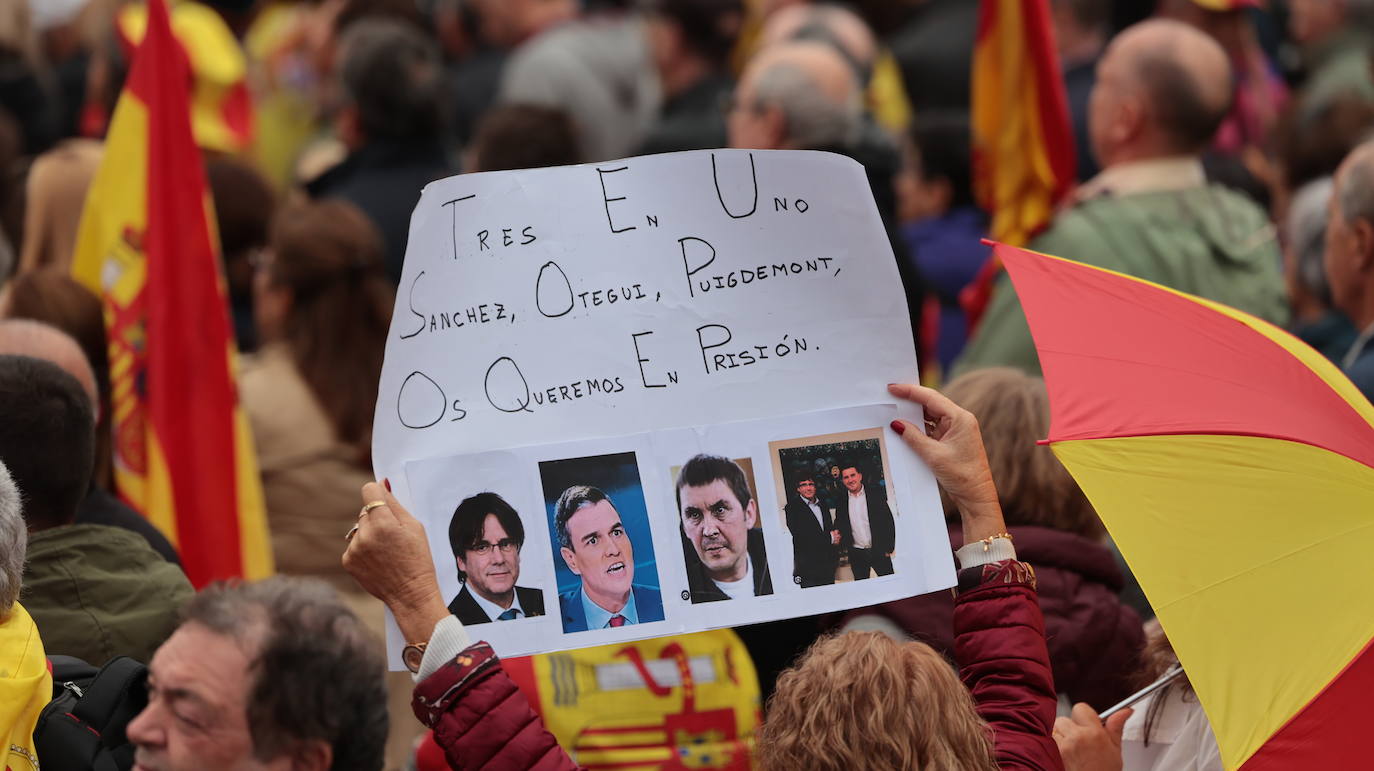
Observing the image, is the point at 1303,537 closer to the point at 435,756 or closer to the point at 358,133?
the point at 435,756

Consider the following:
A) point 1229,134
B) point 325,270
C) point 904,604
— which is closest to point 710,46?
point 1229,134

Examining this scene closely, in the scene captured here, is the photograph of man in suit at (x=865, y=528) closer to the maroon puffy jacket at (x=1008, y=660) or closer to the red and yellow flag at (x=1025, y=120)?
the maroon puffy jacket at (x=1008, y=660)

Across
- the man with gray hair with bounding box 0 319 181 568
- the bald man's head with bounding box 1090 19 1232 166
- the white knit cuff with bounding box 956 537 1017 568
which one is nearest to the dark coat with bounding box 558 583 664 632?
the white knit cuff with bounding box 956 537 1017 568

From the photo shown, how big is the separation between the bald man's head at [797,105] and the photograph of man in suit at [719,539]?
2.84 meters

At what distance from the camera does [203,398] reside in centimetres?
404

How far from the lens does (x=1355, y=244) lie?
13.6ft

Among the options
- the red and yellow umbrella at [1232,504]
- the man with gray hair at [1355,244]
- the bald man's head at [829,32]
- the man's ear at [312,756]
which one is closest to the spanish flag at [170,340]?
the man's ear at [312,756]

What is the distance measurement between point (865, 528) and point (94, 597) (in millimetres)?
1371

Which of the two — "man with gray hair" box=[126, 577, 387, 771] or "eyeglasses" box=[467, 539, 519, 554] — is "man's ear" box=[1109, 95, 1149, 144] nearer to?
"eyeglasses" box=[467, 539, 519, 554]

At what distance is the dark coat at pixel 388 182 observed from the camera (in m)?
5.79

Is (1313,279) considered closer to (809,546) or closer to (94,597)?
(809,546)

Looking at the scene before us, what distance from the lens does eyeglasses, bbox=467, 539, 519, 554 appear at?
253 cm

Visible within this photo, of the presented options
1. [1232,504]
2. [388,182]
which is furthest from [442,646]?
Result: [388,182]

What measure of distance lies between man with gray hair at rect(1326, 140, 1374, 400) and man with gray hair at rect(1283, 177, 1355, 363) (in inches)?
12.1
